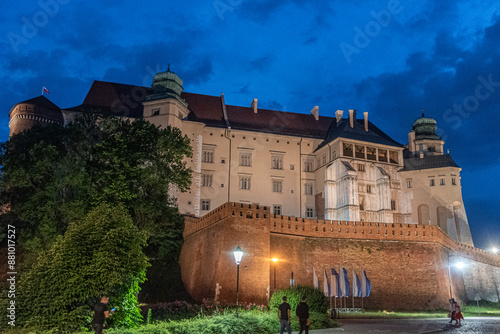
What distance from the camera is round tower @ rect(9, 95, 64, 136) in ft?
168

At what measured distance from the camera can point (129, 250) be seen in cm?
1761

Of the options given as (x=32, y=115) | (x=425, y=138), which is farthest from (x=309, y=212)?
(x=32, y=115)

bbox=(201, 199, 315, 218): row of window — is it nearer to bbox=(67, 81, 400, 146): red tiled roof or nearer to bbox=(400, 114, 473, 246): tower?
bbox=(67, 81, 400, 146): red tiled roof

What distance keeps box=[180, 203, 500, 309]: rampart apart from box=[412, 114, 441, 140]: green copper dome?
1163 inches

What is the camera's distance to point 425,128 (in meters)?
63.8

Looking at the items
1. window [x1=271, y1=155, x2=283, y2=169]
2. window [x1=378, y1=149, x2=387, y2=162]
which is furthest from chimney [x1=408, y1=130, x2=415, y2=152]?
window [x1=271, y1=155, x2=283, y2=169]

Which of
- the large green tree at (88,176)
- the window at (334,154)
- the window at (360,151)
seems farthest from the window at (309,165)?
the large green tree at (88,176)

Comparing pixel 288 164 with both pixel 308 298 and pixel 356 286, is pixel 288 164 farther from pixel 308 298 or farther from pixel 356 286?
pixel 308 298

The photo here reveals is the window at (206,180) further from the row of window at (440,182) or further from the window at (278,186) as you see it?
the row of window at (440,182)

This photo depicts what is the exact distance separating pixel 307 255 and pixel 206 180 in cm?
2143

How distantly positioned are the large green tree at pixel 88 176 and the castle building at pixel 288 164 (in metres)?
13.2

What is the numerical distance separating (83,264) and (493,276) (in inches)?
1600

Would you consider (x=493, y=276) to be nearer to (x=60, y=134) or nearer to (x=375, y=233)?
(x=375, y=233)

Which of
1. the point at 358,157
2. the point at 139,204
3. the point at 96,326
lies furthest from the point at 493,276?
the point at 96,326
